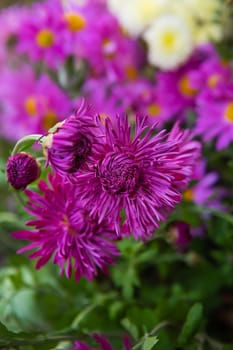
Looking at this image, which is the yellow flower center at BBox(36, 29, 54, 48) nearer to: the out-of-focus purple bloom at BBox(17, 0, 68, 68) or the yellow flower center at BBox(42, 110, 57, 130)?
the out-of-focus purple bloom at BBox(17, 0, 68, 68)

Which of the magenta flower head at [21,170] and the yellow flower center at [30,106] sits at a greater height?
the yellow flower center at [30,106]

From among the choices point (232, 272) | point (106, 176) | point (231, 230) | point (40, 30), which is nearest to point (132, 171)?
point (106, 176)

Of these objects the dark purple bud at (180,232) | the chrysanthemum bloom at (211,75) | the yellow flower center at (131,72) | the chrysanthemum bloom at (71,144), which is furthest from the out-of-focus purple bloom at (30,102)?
the chrysanthemum bloom at (71,144)

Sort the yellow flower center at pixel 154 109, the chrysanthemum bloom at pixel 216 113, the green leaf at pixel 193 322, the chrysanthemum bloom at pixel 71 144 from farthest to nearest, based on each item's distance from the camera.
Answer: the yellow flower center at pixel 154 109 → the chrysanthemum bloom at pixel 216 113 → the green leaf at pixel 193 322 → the chrysanthemum bloom at pixel 71 144

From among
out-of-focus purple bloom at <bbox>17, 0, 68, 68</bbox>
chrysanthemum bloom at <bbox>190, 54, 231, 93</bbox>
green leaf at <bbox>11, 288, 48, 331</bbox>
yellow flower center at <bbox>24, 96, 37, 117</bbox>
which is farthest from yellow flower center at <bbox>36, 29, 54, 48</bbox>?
green leaf at <bbox>11, 288, 48, 331</bbox>

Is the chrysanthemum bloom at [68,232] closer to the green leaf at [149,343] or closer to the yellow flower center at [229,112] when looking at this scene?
the green leaf at [149,343]

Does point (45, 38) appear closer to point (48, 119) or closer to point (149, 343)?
point (48, 119)
